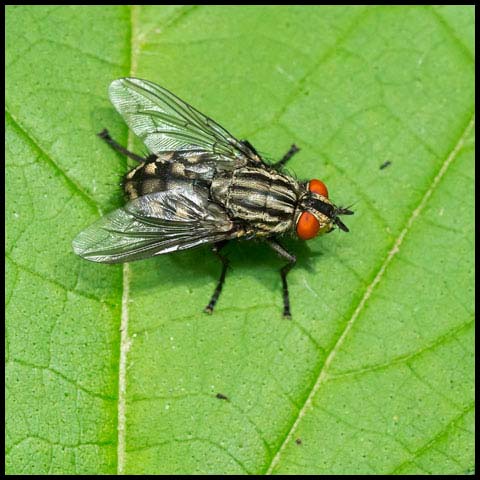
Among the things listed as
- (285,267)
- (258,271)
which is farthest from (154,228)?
(285,267)

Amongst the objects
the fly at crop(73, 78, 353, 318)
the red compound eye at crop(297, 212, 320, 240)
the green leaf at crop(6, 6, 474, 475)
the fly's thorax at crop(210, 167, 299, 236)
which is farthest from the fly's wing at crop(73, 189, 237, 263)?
the red compound eye at crop(297, 212, 320, 240)

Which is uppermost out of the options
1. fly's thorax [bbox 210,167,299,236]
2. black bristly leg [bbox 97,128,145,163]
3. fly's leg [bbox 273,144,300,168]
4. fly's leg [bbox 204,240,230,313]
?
fly's leg [bbox 273,144,300,168]

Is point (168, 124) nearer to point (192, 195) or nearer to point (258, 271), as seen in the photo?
point (192, 195)

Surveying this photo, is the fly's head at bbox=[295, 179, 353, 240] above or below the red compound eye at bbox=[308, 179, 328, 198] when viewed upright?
below

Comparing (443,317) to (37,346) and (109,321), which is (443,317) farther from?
(37,346)

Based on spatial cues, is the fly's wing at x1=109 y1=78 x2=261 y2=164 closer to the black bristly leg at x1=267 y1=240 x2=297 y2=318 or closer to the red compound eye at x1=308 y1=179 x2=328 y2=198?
the red compound eye at x1=308 y1=179 x2=328 y2=198

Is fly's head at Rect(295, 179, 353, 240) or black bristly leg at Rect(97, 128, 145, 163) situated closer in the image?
fly's head at Rect(295, 179, 353, 240)

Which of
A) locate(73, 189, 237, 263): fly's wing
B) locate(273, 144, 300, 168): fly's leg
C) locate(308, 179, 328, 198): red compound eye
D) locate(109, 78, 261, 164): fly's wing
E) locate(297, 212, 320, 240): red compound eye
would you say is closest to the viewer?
locate(73, 189, 237, 263): fly's wing
